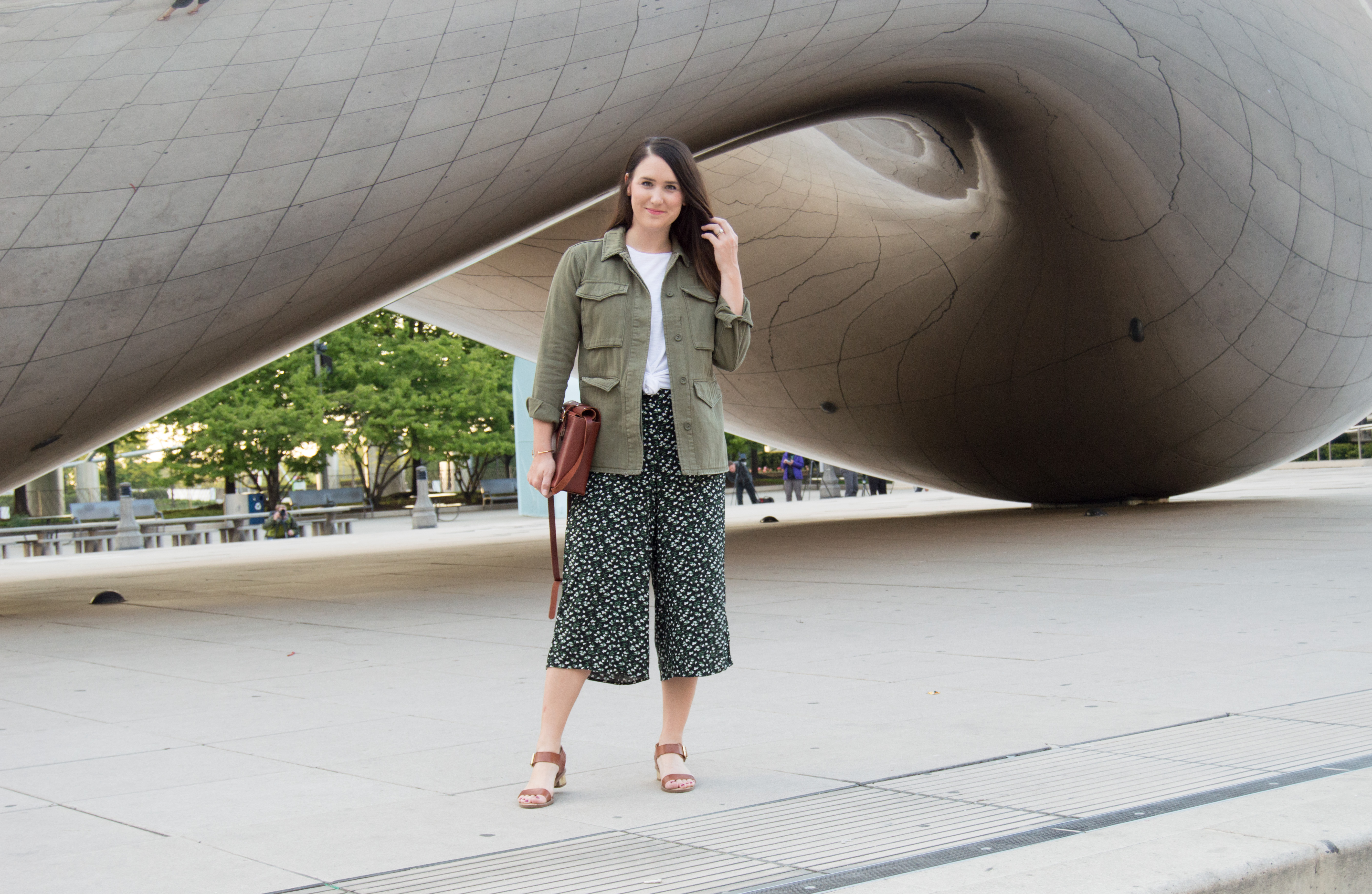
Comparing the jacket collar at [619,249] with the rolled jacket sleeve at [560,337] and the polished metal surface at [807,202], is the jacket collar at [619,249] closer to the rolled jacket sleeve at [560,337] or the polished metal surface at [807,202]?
the rolled jacket sleeve at [560,337]

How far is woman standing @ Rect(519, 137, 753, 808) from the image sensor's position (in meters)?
3.58

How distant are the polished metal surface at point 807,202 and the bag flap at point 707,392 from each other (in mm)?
4399

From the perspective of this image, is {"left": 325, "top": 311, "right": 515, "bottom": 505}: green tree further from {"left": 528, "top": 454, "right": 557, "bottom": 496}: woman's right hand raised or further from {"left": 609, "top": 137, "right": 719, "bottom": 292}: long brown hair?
{"left": 528, "top": 454, "right": 557, "bottom": 496}: woman's right hand raised

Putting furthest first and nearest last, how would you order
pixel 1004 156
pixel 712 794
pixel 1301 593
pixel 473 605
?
pixel 1004 156
pixel 473 605
pixel 1301 593
pixel 712 794

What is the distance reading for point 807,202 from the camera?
42.7 feet

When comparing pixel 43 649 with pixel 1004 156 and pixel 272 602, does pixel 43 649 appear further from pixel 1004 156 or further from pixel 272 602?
pixel 1004 156

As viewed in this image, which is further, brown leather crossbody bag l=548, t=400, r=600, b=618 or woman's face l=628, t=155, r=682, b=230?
woman's face l=628, t=155, r=682, b=230

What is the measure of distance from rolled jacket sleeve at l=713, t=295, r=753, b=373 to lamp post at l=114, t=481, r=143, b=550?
19.6 m

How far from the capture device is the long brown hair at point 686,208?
12.3 ft

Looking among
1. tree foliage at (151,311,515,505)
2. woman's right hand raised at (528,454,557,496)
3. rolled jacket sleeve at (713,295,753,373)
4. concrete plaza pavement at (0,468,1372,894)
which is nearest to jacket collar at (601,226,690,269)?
rolled jacket sleeve at (713,295,753,373)

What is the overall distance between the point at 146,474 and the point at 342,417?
25381mm

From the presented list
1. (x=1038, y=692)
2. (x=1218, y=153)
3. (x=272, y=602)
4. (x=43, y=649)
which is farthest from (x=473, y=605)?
(x=1218, y=153)

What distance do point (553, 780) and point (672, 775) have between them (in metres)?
0.30

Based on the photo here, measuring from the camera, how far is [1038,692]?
459 cm
